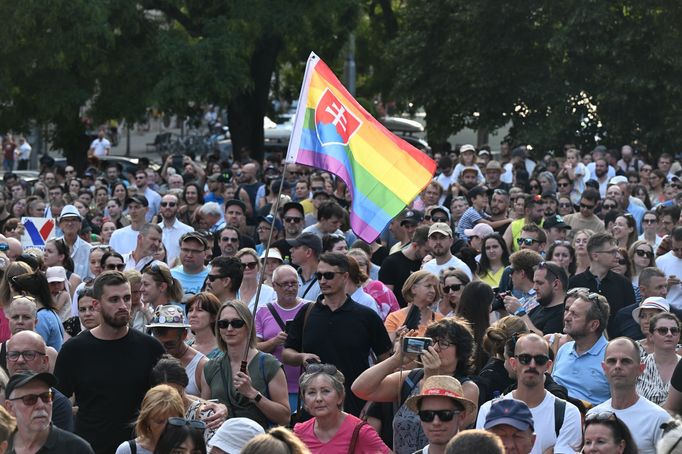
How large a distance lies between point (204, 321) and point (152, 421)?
262 cm

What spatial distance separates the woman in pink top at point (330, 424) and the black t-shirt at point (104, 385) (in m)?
1.22

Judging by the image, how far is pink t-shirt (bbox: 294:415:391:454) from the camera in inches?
310

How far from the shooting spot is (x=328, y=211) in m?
14.9

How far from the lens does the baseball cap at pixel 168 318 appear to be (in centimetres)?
941

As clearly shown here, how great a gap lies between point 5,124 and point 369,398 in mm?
25223

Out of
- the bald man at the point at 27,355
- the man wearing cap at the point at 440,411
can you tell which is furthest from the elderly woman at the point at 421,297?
the man wearing cap at the point at 440,411

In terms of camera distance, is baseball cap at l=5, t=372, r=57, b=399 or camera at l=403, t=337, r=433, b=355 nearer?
baseball cap at l=5, t=372, r=57, b=399

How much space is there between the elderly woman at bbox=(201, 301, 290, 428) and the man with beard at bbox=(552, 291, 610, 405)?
185 centimetres

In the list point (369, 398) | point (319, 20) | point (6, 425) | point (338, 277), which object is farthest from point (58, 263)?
point (319, 20)

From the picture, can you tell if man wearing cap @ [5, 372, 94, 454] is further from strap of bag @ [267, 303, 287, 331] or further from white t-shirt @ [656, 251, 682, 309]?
white t-shirt @ [656, 251, 682, 309]

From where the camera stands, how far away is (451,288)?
1100 centimetres

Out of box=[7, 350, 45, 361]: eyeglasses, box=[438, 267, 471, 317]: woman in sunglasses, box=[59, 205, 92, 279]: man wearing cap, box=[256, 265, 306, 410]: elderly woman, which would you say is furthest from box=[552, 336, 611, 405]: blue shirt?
box=[59, 205, 92, 279]: man wearing cap

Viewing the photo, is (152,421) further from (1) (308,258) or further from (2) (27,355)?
(1) (308,258)

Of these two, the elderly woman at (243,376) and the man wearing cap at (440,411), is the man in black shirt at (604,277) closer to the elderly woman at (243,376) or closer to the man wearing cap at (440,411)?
the elderly woman at (243,376)
